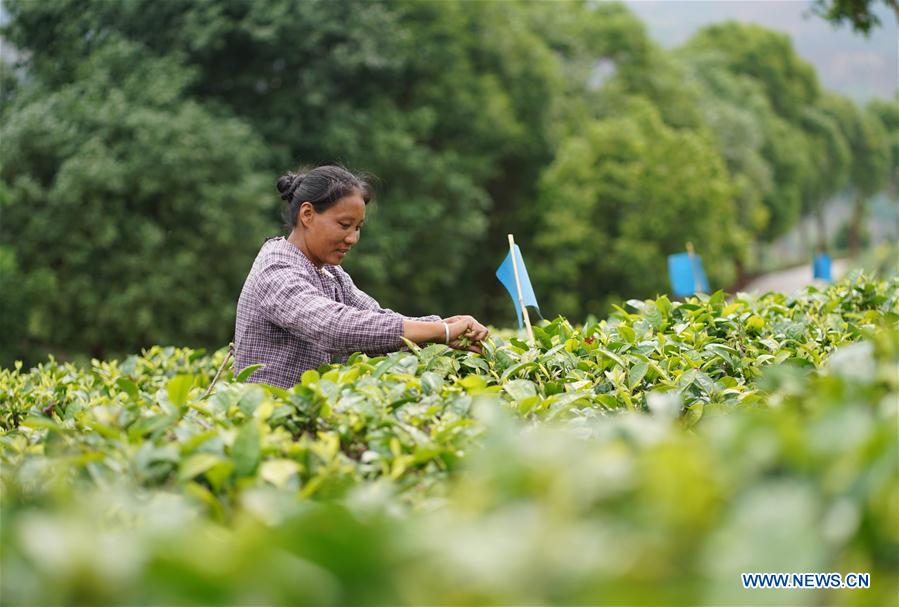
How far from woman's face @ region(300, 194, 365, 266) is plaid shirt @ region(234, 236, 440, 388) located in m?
0.07

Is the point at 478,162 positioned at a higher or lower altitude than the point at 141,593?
higher

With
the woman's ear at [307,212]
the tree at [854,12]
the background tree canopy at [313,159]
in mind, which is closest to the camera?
the woman's ear at [307,212]

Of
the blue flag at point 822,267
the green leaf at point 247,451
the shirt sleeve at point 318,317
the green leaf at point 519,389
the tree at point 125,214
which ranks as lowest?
the green leaf at point 247,451

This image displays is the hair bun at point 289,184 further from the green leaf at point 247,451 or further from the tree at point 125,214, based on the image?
the tree at point 125,214

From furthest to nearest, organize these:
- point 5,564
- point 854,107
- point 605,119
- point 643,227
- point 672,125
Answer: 1. point 854,107
2. point 672,125
3. point 605,119
4. point 643,227
5. point 5,564

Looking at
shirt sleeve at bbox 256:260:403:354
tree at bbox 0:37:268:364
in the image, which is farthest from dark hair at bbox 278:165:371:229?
tree at bbox 0:37:268:364

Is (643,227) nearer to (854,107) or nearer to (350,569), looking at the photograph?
(350,569)

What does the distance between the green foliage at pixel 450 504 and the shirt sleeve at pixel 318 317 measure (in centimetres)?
109

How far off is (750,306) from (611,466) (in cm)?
380

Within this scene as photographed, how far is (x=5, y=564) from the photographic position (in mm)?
1329

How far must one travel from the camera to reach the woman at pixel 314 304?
3.66 meters

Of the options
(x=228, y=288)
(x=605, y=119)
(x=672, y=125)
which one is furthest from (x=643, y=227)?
(x=228, y=288)

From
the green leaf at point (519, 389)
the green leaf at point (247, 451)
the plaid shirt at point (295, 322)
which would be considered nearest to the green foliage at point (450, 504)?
the green leaf at point (247, 451)

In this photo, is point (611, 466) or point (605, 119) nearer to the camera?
point (611, 466)
